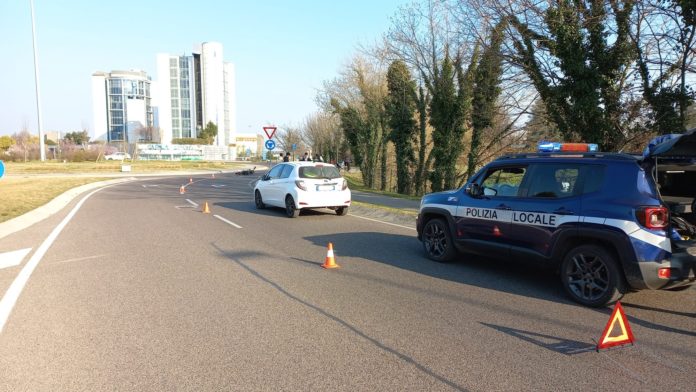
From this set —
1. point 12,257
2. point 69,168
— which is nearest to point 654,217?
point 12,257

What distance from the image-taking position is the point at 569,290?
5863 mm

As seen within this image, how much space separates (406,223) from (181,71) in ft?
421

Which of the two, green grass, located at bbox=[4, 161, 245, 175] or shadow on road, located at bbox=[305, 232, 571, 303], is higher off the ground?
green grass, located at bbox=[4, 161, 245, 175]

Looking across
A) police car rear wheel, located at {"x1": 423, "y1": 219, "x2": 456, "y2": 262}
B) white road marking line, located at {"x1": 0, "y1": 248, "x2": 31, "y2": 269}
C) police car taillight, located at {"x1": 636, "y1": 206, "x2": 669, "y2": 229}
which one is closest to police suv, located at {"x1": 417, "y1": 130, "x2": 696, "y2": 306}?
police car taillight, located at {"x1": 636, "y1": 206, "x2": 669, "y2": 229}

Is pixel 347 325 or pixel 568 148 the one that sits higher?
pixel 568 148

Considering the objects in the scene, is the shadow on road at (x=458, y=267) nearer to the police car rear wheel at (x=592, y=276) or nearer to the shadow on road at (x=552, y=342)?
the police car rear wheel at (x=592, y=276)

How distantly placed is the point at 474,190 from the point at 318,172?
7277mm

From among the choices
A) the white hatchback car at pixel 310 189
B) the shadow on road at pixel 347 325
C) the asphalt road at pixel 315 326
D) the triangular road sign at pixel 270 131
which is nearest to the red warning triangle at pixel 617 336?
the asphalt road at pixel 315 326

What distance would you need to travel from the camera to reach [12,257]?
27.4ft

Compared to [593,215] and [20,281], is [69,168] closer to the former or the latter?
[20,281]

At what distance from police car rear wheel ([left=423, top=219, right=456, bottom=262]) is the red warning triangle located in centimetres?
345

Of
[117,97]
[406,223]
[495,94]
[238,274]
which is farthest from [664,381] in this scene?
[117,97]

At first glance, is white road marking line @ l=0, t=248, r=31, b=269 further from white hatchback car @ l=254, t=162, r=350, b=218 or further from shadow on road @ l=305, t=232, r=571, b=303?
white hatchback car @ l=254, t=162, r=350, b=218

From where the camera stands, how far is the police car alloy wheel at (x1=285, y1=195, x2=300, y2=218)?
13781mm
